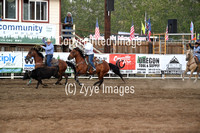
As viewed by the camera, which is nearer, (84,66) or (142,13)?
(84,66)

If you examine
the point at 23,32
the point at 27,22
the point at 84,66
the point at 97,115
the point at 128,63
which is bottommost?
the point at 97,115

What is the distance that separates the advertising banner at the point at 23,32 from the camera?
2381cm

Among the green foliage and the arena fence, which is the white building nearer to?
the arena fence

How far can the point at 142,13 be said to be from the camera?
55312 millimetres

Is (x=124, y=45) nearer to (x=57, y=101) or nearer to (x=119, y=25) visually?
(x=57, y=101)

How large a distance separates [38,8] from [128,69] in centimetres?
878

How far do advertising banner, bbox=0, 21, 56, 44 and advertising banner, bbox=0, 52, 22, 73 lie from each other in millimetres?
2613

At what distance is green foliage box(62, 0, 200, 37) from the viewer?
174 ft

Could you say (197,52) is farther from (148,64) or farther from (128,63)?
(128,63)

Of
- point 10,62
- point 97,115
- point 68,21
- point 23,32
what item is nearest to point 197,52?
point 68,21

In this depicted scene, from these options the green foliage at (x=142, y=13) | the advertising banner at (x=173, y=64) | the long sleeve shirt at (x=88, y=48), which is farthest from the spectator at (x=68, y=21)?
the green foliage at (x=142, y=13)

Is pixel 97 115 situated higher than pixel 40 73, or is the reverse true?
pixel 40 73

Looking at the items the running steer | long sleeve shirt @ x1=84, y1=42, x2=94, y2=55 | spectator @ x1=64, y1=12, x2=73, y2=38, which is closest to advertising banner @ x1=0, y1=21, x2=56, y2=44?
spectator @ x1=64, y1=12, x2=73, y2=38

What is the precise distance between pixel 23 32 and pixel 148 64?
9.56 m
